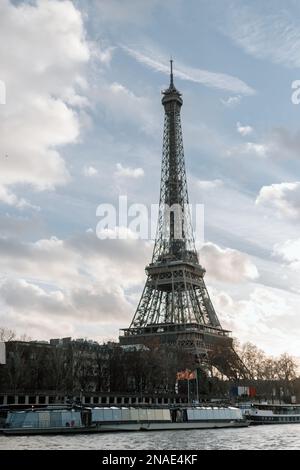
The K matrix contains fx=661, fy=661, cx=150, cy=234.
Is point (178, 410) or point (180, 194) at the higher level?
point (180, 194)

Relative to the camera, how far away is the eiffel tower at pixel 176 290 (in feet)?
437

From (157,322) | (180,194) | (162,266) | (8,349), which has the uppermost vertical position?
(180,194)

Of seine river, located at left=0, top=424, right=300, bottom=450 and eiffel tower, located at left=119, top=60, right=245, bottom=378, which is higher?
eiffel tower, located at left=119, top=60, right=245, bottom=378

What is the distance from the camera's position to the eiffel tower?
133m

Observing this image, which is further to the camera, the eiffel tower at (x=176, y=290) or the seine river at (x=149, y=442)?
the eiffel tower at (x=176, y=290)

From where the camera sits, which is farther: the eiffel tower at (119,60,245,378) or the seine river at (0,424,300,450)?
the eiffel tower at (119,60,245,378)

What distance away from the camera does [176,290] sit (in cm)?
14038

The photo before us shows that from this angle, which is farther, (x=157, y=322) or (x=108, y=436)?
(x=157, y=322)

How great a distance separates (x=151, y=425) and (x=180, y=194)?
9217cm

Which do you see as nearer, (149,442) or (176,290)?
(149,442)

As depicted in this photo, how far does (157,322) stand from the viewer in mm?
138500
